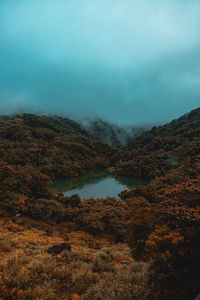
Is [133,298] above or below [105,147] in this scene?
below

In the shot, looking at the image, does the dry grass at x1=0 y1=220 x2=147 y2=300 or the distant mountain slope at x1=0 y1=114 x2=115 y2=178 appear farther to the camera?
the distant mountain slope at x1=0 y1=114 x2=115 y2=178

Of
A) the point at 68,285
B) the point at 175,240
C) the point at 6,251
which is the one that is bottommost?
the point at 68,285

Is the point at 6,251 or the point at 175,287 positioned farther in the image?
the point at 6,251

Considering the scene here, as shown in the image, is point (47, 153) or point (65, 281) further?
point (47, 153)

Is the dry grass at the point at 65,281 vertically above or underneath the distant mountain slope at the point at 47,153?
underneath

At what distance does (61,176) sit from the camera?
72312 mm

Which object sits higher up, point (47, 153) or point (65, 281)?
point (47, 153)

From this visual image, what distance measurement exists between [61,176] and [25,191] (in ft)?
154

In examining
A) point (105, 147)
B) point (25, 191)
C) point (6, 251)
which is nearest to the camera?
point (6, 251)

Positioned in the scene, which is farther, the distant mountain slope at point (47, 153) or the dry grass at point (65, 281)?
the distant mountain slope at point (47, 153)

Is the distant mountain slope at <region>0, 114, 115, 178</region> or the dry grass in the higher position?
the distant mountain slope at <region>0, 114, 115, 178</region>

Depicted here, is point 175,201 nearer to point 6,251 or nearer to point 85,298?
point 85,298

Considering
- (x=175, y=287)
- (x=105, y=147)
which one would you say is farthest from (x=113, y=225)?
(x=105, y=147)

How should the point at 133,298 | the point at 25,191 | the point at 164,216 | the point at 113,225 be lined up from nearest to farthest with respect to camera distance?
the point at 133,298 → the point at 164,216 → the point at 113,225 → the point at 25,191
